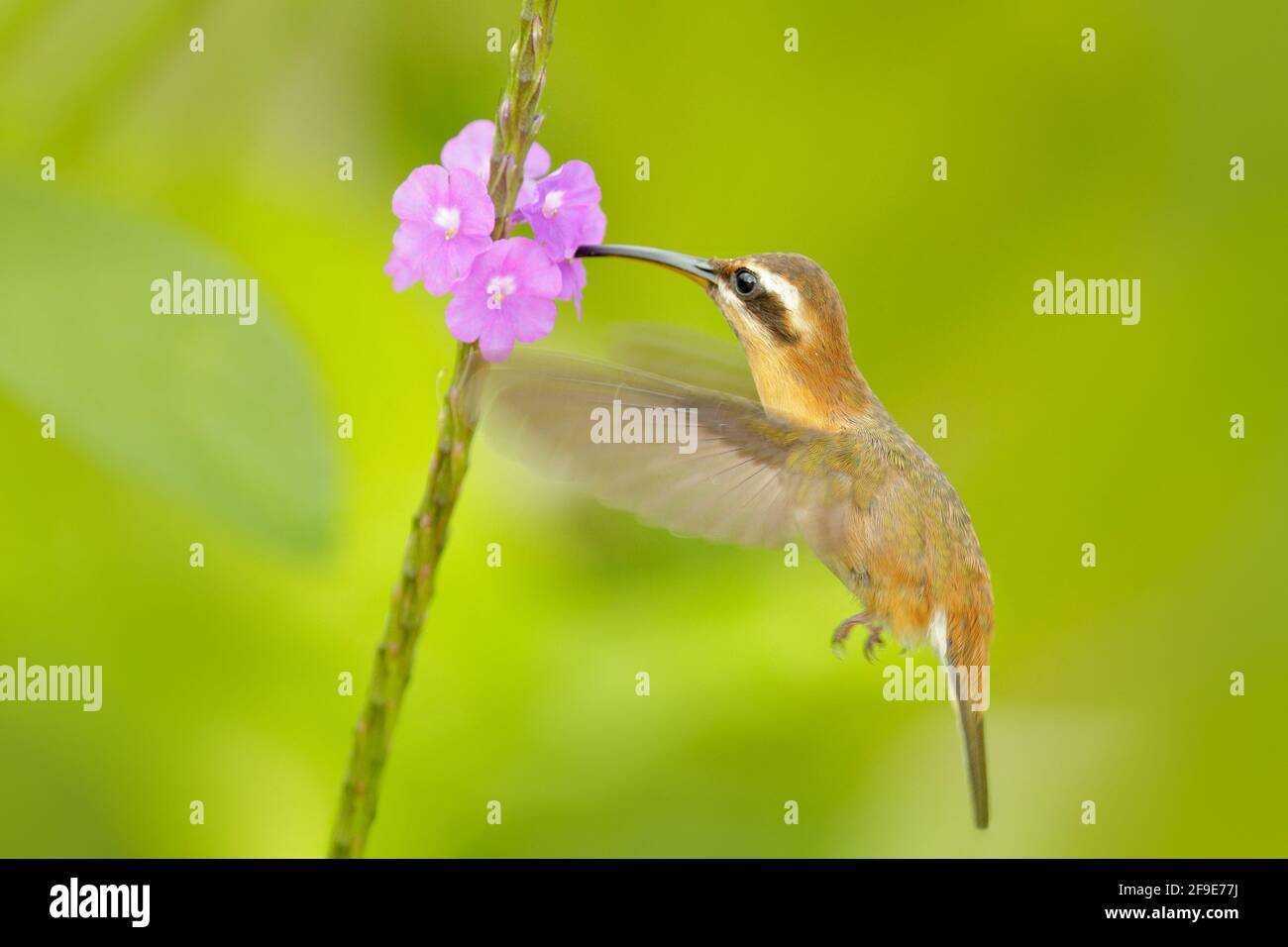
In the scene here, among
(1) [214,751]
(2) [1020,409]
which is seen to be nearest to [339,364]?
(1) [214,751]

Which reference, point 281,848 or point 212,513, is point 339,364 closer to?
point 281,848

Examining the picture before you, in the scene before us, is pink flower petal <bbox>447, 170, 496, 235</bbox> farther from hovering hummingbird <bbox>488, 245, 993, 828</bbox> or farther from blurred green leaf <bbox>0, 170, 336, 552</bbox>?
blurred green leaf <bbox>0, 170, 336, 552</bbox>

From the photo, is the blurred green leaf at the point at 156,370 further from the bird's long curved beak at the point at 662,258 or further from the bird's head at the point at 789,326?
the bird's head at the point at 789,326

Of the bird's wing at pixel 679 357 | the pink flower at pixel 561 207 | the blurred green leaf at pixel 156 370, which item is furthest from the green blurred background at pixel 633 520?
the pink flower at pixel 561 207

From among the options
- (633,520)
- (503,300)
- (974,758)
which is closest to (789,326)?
(503,300)

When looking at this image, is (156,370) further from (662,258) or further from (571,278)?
(662,258)

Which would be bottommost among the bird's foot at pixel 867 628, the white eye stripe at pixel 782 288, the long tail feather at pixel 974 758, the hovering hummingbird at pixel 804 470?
the long tail feather at pixel 974 758

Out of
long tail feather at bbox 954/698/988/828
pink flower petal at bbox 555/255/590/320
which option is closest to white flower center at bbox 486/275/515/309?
pink flower petal at bbox 555/255/590/320
